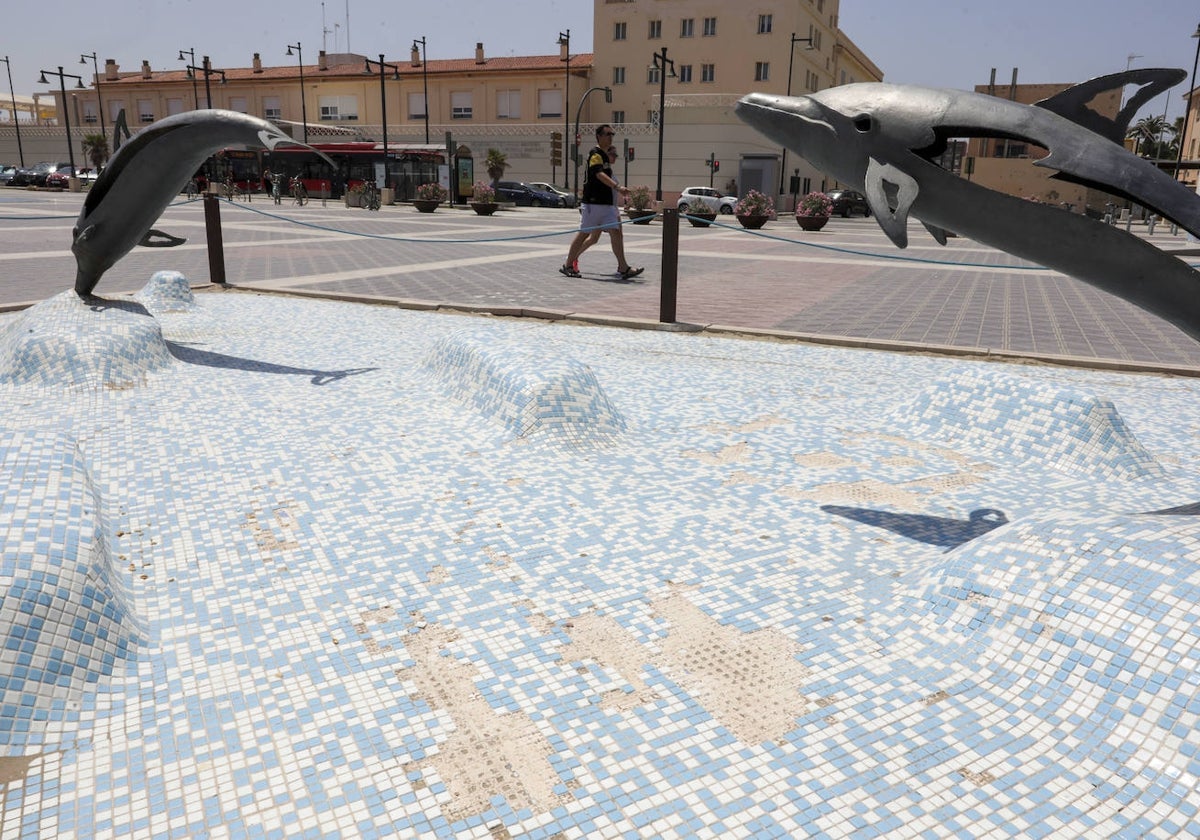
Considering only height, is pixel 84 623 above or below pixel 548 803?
above

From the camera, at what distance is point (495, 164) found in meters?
48.0

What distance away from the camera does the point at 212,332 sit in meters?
7.82

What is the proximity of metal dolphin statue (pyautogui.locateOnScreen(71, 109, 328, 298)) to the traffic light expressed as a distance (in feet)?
130

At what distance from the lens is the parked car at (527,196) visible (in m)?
41.2

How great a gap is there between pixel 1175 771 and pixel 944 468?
2609 mm

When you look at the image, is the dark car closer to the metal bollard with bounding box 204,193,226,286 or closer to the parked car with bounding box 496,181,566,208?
the parked car with bounding box 496,181,566,208

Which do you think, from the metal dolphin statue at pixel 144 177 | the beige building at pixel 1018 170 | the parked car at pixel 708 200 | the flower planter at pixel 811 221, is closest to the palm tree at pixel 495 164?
the parked car at pixel 708 200

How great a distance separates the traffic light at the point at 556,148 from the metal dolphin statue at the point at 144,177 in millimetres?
39671

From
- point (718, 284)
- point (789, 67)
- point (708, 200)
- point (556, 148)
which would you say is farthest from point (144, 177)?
point (789, 67)

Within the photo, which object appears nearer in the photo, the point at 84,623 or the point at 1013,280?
the point at 84,623

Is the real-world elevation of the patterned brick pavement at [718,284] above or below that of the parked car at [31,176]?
below

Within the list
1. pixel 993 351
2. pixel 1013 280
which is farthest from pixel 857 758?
pixel 1013 280

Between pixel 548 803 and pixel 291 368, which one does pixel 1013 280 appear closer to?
pixel 291 368

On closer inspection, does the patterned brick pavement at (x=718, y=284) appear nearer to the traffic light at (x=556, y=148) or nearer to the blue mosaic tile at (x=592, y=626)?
the blue mosaic tile at (x=592, y=626)
